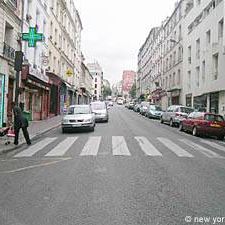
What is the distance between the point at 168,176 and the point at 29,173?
310 centimetres

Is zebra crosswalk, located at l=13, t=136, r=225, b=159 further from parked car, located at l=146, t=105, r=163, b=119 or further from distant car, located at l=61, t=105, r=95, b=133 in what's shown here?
parked car, located at l=146, t=105, r=163, b=119

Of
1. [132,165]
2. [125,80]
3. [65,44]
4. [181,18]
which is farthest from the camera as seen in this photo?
[125,80]

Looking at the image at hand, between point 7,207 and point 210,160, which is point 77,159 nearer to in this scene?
point 210,160

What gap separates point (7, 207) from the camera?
18.5ft

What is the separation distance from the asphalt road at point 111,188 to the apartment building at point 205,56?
1865cm

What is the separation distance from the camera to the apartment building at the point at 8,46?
1894 cm

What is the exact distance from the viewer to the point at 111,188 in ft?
22.5

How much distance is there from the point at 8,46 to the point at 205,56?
1920 centimetres

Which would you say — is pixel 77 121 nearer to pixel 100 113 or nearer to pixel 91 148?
pixel 91 148

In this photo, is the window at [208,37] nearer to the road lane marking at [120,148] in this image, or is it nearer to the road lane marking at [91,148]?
the road lane marking at [120,148]

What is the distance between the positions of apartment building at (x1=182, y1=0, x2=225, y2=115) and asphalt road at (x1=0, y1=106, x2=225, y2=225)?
18.6 m

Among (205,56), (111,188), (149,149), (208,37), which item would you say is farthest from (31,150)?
(208,37)

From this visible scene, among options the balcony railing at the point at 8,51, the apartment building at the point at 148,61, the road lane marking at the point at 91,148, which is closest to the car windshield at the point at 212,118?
the road lane marking at the point at 91,148

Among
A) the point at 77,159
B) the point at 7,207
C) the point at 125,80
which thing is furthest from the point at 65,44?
the point at 125,80
